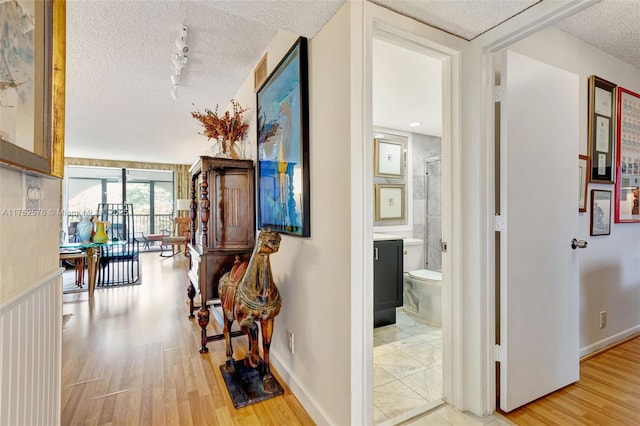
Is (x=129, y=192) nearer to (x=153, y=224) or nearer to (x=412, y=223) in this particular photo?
(x=153, y=224)

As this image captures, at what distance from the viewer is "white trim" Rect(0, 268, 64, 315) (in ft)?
2.73

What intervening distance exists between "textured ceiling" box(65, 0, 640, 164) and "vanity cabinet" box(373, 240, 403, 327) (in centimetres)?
156

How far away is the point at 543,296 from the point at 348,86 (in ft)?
5.62

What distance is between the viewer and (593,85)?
233cm

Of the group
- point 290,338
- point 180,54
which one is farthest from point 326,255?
point 180,54

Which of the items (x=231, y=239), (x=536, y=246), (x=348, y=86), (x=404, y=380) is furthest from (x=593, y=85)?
(x=231, y=239)

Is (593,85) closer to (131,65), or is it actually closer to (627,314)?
(627,314)

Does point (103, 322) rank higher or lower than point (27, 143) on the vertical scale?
lower

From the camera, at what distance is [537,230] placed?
1777mm

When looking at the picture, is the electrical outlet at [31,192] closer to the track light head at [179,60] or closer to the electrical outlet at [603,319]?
the track light head at [179,60]

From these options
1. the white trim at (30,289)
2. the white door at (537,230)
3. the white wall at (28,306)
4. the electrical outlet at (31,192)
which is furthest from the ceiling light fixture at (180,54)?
the white door at (537,230)

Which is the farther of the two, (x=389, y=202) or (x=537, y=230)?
(x=389, y=202)

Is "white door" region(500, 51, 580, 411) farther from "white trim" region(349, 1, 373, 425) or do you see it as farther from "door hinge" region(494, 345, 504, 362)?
"white trim" region(349, 1, 373, 425)

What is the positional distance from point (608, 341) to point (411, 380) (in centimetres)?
181
